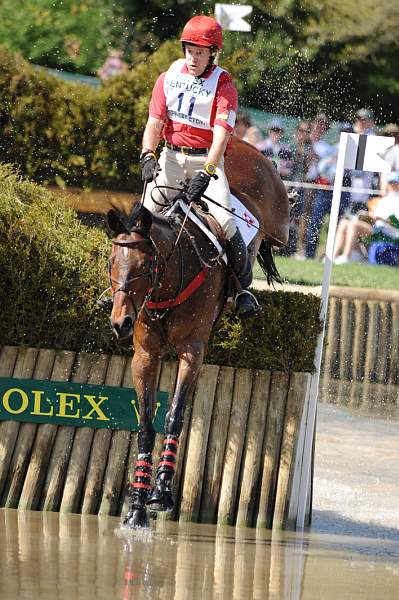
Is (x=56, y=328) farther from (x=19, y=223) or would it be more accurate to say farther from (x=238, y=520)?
(x=238, y=520)

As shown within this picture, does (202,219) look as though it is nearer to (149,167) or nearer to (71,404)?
(149,167)

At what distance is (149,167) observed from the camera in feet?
29.9

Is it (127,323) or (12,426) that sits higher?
(127,323)

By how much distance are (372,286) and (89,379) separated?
974 cm

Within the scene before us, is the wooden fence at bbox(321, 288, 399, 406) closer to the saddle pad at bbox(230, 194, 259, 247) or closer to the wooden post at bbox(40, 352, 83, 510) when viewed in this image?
the saddle pad at bbox(230, 194, 259, 247)

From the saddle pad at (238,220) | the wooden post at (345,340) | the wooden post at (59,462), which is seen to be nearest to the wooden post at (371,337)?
the wooden post at (345,340)

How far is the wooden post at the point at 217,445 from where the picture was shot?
9.56m

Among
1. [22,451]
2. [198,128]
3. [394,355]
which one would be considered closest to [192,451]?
[22,451]

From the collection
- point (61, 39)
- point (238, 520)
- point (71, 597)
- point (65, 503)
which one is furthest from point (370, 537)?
point (61, 39)

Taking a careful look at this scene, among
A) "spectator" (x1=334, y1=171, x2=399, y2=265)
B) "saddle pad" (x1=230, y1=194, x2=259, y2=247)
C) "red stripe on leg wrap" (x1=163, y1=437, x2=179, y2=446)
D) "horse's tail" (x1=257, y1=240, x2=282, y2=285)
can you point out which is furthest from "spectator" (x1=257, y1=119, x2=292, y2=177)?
"red stripe on leg wrap" (x1=163, y1=437, x2=179, y2=446)

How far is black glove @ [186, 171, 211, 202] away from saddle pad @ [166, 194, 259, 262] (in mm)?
108

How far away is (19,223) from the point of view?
376 inches

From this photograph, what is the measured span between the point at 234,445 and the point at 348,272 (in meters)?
9.89

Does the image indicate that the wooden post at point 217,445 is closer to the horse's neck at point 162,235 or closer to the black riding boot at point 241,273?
the black riding boot at point 241,273
